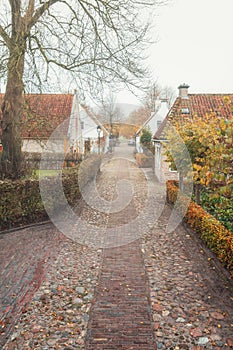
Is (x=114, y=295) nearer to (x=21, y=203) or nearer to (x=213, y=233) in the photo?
(x=213, y=233)

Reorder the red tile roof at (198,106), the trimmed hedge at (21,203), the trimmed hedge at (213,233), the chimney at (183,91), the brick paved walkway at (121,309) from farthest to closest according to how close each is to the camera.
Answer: the chimney at (183,91), the red tile roof at (198,106), the trimmed hedge at (21,203), the trimmed hedge at (213,233), the brick paved walkway at (121,309)

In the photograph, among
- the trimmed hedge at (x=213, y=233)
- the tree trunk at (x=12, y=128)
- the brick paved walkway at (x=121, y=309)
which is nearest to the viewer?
the brick paved walkway at (x=121, y=309)

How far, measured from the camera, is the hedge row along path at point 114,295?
4.31 metres

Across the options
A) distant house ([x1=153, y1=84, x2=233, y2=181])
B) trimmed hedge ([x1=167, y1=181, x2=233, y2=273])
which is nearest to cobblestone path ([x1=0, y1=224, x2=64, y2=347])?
trimmed hedge ([x1=167, y1=181, x2=233, y2=273])

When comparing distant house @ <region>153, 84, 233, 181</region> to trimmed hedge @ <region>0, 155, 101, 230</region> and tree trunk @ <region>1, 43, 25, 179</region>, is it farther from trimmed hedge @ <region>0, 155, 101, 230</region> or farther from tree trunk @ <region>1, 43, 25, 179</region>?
trimmed hedge @ <region>0, 155, 101, 230</region>

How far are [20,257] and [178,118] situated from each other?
11.8 meters

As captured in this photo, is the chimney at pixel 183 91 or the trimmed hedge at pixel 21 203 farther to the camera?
the chimney at pixel 183 91

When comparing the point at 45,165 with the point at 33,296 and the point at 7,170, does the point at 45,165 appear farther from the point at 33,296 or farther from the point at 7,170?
the point at 33,296

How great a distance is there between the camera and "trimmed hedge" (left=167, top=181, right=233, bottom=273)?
19.1 feet

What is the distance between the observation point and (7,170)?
1162cm

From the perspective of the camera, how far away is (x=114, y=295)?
5453 millimetres

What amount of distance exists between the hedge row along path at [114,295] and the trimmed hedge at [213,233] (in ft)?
0.88

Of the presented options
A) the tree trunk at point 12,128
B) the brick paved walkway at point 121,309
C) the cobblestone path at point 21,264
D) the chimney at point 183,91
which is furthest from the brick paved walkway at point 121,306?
the chimney at point 183,91

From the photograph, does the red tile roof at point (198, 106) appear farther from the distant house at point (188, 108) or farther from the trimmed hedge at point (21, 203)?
the trimmed hedge at point (21, 203)
